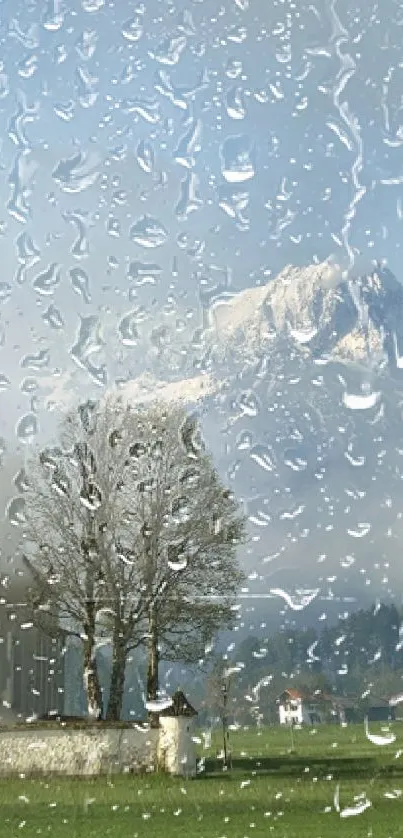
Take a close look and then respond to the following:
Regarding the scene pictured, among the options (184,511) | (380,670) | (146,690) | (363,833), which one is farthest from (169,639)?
(363,833)

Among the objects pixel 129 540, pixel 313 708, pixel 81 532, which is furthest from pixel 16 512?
pixel 313 708

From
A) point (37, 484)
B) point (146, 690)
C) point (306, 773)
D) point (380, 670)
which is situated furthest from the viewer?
point (37, 484)

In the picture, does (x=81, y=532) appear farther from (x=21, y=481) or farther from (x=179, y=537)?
(x=179, y=537)

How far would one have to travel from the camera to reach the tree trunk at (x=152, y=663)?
10577mm

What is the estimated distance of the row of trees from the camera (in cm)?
1098

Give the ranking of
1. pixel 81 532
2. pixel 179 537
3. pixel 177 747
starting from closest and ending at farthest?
pixel 177 747, pixel 179 537, pixel 81 532

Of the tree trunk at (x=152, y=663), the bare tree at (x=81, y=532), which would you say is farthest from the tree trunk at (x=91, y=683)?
the tree trunk at (x=152, y=663)

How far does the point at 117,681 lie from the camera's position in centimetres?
1077

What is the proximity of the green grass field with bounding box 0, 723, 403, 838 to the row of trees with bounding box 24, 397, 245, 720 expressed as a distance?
925 mm

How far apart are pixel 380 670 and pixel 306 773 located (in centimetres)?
209

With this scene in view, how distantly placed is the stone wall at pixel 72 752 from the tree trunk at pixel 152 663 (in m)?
0.51

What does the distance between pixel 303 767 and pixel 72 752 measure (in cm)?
298

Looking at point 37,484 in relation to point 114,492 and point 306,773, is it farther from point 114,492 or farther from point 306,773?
point 306,773

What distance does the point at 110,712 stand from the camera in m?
10.4
